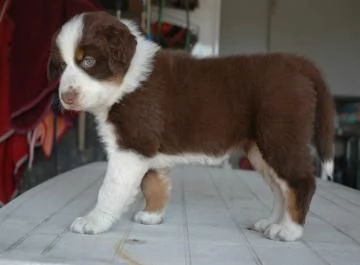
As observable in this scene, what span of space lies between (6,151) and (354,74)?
9.34ft

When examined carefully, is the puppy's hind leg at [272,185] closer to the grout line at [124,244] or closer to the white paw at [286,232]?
the white paw at [286,232]

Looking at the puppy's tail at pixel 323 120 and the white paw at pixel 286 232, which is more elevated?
the puppy's tail at pixel 323 120

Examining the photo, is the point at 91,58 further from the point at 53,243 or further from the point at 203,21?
the point at 203,21

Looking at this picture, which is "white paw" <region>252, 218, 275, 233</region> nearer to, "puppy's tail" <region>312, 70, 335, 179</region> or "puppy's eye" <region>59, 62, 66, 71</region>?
"puppy's tail" <region>312, 70, 335, 179</region>

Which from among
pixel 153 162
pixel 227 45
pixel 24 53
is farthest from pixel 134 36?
pixel 227 45

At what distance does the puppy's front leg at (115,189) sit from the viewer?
1506mm

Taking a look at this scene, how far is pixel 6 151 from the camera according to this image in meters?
2.83

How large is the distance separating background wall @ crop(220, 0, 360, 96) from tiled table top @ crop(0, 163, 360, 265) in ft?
7.84

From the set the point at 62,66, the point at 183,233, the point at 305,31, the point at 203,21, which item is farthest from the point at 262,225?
the point at 305,31

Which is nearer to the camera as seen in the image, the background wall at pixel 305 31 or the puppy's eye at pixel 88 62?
the puppy's eye at pixel 88 62

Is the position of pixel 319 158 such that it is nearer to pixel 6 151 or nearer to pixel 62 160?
pixel 6 151

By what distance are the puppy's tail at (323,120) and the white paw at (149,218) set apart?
0.48 m

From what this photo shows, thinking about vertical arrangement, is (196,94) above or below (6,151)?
above

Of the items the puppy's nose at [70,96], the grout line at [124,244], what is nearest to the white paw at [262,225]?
the grout line at [124,244]
